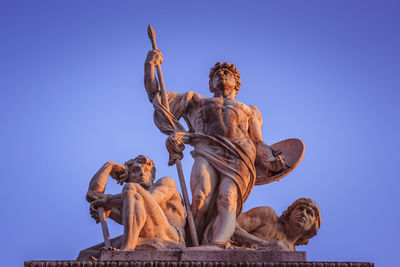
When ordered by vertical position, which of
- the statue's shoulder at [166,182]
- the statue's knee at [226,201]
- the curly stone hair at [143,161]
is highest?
the curly stone hair at [143,161]

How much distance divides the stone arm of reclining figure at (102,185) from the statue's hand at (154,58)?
2.43 m

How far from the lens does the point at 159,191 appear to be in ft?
44.8

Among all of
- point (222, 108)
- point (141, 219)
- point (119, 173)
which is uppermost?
point (222, 108)

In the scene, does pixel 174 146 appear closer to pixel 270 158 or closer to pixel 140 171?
pixel 140 171

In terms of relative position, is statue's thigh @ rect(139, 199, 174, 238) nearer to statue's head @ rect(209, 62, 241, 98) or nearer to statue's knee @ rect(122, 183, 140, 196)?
statue's knee @ rect(122, 183, 140, 196)

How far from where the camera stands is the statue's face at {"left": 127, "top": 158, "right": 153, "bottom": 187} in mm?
14117

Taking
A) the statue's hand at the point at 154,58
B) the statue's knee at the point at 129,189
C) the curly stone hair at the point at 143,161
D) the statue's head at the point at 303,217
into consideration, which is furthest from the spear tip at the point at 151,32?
the statue's head at the point at 303,217

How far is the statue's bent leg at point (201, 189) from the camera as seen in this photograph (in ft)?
45.2

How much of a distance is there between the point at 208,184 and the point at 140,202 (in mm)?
1498

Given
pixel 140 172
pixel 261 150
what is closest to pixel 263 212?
pixel 261 150

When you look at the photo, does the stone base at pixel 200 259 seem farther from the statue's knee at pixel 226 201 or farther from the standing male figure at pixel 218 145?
the statue's knee at pixel 226 201

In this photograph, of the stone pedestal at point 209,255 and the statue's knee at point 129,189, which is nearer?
the stone pedestal at point 209,255

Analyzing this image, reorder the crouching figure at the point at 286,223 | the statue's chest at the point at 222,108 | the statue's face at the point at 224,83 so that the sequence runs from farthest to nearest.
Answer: the statue's face at the point at 224,83
the statue's chest at the point at 222,108
the crouching figure at the point at 286,223

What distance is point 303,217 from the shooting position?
14242 mm
